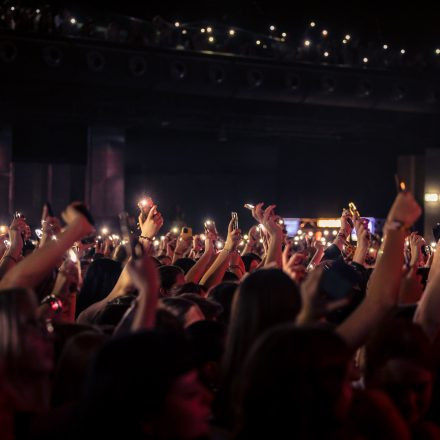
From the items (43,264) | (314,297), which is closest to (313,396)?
(314,297)

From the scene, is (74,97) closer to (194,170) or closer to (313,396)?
(194,170)

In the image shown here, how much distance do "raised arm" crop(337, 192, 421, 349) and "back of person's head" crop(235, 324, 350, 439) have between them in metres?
0.96

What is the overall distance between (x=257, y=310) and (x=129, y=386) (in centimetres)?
90

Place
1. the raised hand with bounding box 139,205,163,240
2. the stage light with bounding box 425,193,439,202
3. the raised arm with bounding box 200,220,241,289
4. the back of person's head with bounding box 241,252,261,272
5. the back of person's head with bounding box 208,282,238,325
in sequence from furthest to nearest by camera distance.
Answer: the stage light with bounding box 425,193,439,202 < the back of person's head with bounding box 241,252,261,272 < the raised arm with bounding box 200,220,241,289 < the raised hand with bounding box 139,205,163,240 < the back of person's head with bounding box 208,282,238,325

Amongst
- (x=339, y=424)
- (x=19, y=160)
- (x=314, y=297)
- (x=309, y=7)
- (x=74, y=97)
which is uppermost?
(x=309, y=7)

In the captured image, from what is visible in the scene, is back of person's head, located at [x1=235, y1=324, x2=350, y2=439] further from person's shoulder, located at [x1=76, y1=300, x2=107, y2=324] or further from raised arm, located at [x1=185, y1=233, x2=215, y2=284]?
raised arm, located at [x1=185, y1=233, x2=215, y2=284]

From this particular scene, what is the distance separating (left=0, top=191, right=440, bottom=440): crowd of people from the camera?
7.53 ft

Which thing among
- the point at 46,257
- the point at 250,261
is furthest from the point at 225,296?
the point at 250,261

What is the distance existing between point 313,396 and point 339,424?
13cm

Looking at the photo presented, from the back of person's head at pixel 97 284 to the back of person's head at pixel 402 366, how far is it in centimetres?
322

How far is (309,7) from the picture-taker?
2230 centimetres

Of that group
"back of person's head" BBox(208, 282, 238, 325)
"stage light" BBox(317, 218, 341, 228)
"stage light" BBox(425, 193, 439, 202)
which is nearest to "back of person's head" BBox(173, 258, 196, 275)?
"back of person's head" BBox(208, 282, 238, 325)

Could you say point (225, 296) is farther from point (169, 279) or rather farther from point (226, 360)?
point (226, 360)

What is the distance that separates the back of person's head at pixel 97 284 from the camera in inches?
240
